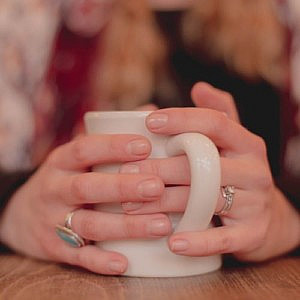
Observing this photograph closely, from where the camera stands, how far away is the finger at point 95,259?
62 centimetres

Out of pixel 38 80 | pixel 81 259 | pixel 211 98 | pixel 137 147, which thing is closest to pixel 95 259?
pixel 81 259

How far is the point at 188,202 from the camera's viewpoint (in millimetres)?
572

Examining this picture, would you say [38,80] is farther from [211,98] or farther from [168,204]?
[168,204]

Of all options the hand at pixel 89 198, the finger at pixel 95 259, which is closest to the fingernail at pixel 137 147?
the hand at pixel 89 198

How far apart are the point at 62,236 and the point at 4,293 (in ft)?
0.36

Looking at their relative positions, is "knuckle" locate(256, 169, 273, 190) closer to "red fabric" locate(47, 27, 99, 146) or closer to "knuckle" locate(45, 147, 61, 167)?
"knuckle" locate(45, 147, 61, 167)

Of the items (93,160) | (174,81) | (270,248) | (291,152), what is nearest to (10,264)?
(93,160)

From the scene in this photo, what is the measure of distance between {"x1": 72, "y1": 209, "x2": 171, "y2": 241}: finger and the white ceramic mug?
0.01m

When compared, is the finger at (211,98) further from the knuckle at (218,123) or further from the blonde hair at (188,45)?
the blonde hair at (188,45)

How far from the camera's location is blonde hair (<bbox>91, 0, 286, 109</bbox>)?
1.36 meters

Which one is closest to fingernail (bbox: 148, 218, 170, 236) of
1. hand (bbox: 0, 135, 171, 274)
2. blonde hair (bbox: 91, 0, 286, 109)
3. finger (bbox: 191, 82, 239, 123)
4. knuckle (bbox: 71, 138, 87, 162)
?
hand (bbox: 0, 135, 171, 274)

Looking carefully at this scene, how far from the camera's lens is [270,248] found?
2.37 feet

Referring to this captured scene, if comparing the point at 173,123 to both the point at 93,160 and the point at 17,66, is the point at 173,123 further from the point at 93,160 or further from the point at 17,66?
the point at 17,66

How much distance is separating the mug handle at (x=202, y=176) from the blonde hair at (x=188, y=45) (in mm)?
759
